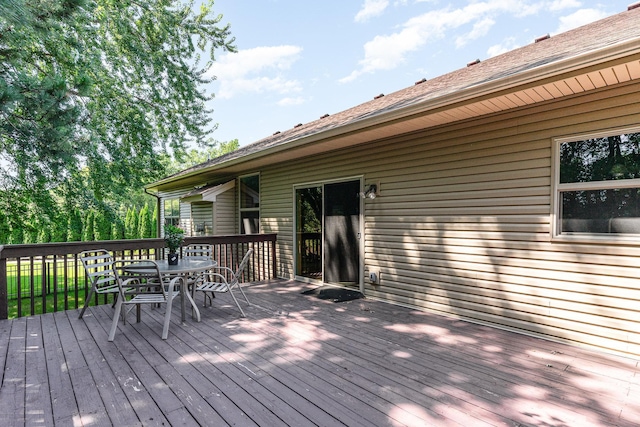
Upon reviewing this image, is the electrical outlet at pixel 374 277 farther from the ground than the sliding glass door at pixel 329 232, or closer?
closer

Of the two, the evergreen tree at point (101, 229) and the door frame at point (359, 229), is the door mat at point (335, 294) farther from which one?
the evergreen tree at point (101, 229)

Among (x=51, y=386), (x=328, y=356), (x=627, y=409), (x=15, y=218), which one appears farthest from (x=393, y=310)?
(x=15, y=218)

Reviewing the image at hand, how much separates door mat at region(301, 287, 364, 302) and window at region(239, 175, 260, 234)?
105 inches

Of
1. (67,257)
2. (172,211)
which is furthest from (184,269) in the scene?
(172,211)

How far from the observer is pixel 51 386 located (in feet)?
7.70

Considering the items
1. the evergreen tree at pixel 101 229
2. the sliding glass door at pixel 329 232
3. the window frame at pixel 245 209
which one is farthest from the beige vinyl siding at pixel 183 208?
the evergreen tree at pixel 101 229

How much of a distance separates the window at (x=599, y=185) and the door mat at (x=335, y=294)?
111 inches

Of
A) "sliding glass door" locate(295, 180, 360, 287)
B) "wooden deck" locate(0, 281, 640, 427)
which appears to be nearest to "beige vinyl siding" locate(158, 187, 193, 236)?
"sliding glass door" locate(295, 180, 360, 287)

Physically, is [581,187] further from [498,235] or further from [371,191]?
[371,191]

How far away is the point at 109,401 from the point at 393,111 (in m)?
3.59

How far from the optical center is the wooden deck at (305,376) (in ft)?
6.54

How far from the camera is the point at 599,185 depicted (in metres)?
3.05

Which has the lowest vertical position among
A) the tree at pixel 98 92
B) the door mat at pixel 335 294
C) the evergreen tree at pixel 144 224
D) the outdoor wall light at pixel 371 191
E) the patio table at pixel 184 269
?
the door mat at pixel 335 294

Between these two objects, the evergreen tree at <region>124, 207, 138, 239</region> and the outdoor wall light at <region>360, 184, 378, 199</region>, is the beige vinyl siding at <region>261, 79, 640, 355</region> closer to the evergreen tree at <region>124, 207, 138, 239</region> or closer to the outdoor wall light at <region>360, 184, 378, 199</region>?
the outdoor wall light at <region>360, 184, 378, 199</region>
